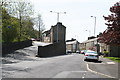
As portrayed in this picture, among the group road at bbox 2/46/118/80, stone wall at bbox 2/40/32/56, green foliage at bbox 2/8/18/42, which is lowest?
road at bbox 2/46/118/80

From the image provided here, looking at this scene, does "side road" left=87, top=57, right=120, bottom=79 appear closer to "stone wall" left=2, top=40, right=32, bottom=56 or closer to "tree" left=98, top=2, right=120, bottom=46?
"tree" left=98, top=2, right=120, bottom=46

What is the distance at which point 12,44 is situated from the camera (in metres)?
41.3

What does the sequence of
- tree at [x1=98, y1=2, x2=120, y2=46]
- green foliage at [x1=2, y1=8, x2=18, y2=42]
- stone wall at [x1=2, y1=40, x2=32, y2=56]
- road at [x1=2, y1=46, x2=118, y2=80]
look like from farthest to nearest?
green foliage at [x1=2, y1=8, x2=18, y2=42]
stone wall at [x1=2, y1=40, x2=32, y2=56]
tree at [x1=98, y1=2, x2=120, y2=46]
road at [x1=2, y1=46, x2=118, y2=80]

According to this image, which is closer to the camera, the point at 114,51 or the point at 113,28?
the point at 113,28

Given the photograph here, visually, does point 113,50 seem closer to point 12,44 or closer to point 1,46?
point 12,44

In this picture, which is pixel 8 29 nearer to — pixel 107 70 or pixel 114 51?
pixel 107 70

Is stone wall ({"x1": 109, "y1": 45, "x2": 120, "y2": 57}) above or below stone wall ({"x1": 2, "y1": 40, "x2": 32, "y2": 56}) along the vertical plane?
below

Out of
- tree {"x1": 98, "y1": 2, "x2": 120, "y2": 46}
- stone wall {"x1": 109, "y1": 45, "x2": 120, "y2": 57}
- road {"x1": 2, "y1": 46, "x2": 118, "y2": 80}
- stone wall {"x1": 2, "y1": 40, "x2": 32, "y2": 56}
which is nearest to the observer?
road {"x1": 2, "y1": 46, "x2": 118, "y2": 80}

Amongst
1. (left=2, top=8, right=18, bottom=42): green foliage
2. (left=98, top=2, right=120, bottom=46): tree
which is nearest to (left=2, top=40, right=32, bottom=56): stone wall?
(left=2, top=8, right=18, bottom=42): green foliage

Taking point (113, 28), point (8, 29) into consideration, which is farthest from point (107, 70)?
point (8, 29)

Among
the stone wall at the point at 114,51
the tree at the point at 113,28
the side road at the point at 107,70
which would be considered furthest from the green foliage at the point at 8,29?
the stone wall at the point at 114,51

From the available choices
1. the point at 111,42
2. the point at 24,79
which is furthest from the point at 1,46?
the point at 24,79

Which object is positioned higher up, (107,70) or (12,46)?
(12,46)

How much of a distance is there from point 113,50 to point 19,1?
22821 mm
